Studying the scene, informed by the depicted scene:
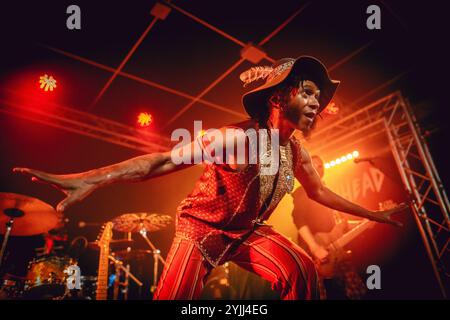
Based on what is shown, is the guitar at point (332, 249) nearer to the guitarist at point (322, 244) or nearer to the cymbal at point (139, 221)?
the guitarist at point (322, 244)

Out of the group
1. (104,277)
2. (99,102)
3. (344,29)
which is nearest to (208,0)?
(344,29)

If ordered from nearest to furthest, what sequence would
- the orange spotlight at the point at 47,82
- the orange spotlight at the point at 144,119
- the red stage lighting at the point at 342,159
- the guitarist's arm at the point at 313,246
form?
the guitarist's arm at the point at 313,246
the orange spotlight at the point at 47,82
the orange spotlight at the point at 144,119
the red stage lighting at the point at 342,159

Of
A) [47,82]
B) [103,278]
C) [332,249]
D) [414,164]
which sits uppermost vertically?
[47,82]

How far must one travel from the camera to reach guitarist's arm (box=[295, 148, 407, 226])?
2857 millimetres

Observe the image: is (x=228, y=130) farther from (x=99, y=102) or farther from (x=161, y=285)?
(x=99, y=102)

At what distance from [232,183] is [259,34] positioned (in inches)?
164

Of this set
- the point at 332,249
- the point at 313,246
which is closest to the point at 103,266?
the point at 313,246

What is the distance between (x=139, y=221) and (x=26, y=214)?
216 centimetres

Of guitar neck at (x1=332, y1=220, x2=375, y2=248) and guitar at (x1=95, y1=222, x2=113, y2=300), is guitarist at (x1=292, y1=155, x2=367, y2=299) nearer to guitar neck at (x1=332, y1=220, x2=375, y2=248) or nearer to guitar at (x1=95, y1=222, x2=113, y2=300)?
guitar neck at (x1=332, y1=220, x2=375, y2=248)

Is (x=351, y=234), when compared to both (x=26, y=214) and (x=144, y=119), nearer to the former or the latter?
(x=144, y=119)

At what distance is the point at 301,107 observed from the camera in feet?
8.10

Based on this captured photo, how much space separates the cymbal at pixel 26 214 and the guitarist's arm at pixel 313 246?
4693 millimetres

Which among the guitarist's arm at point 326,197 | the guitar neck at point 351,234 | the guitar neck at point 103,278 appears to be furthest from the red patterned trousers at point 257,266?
the guitar neck at point 103,278

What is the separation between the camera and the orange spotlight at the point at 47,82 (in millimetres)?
6219
